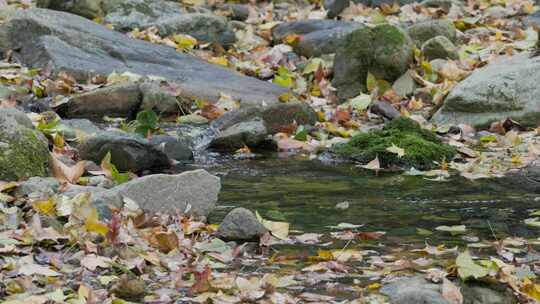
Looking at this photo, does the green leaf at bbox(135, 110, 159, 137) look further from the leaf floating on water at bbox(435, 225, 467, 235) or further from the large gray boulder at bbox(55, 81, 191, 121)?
the leaf floating on water at bbox(435, 225, 467, 235)

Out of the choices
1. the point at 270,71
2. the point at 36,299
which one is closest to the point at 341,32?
the point at 270,71

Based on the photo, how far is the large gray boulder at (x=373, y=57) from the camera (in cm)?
1095

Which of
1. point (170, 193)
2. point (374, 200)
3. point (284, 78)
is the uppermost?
point (170, 193)

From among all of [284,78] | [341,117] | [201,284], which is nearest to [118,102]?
[341,117]

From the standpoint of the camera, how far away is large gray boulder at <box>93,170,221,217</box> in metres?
5.39

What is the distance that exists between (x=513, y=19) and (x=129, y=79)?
606 cm

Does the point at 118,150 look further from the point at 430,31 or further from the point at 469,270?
the point at 430,31

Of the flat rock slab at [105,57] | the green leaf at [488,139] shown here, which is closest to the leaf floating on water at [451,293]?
the green leaf at [488,139]

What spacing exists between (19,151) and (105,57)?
454 cm

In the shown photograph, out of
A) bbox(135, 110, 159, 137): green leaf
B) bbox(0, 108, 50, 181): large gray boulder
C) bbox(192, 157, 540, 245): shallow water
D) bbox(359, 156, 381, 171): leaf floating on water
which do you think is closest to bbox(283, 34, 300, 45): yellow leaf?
bbox(135, 110, 159, 137): green leaf

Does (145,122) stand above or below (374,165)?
below

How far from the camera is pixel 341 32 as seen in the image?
12.6 meters

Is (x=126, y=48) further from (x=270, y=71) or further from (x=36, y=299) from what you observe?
(x=36, y=299)

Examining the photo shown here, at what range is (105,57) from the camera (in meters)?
10.6
